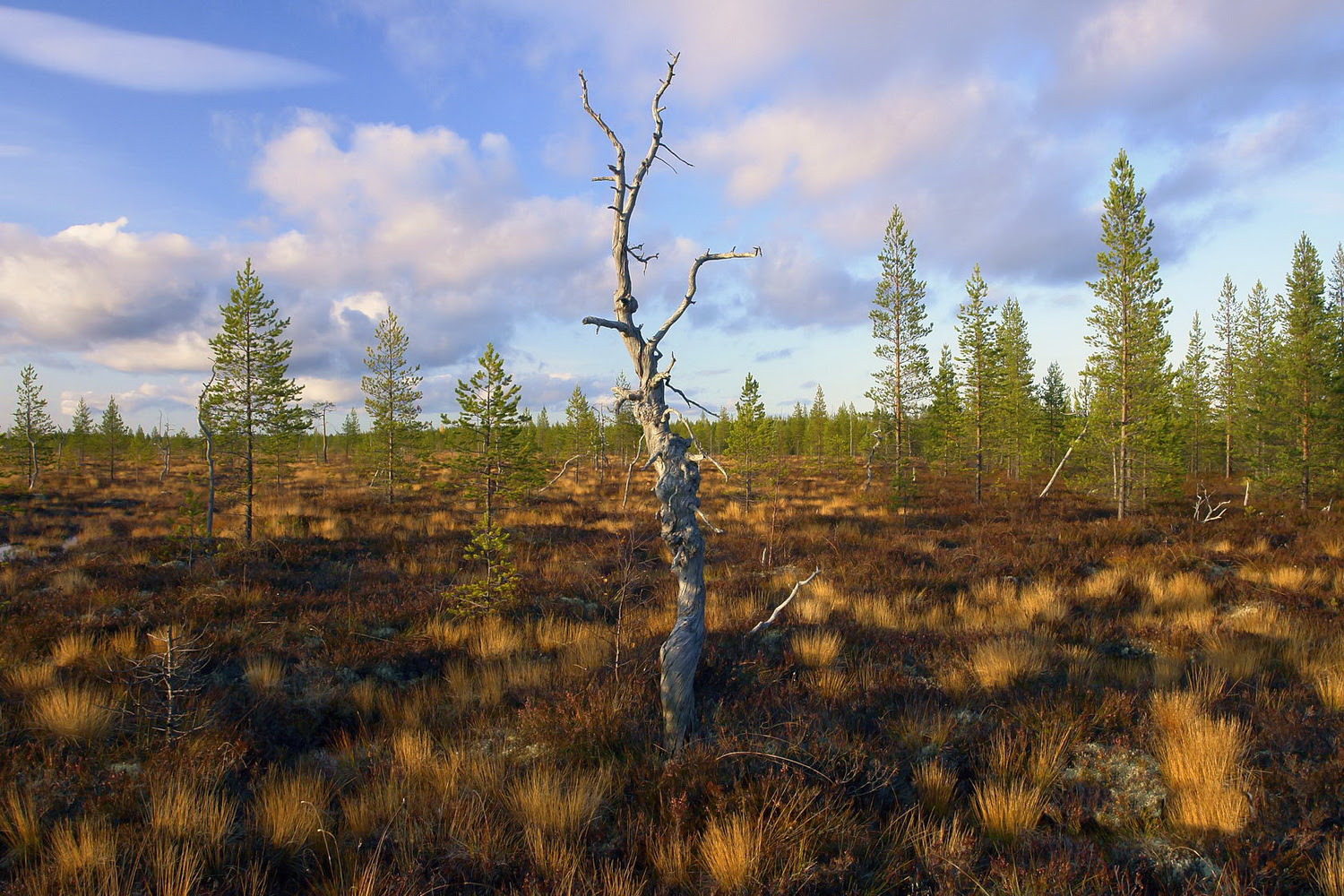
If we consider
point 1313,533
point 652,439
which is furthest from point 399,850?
point 1313,533

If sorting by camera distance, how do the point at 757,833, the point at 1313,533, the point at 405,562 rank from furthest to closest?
the point at 1313,533, the point at 405,562, the point at 757,833

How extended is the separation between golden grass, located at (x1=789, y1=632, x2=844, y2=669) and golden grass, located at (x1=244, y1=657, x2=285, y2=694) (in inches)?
206

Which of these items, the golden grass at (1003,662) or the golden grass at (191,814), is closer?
the golden grass at (191,814)

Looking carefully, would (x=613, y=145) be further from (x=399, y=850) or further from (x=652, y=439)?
(x=399, y=850)

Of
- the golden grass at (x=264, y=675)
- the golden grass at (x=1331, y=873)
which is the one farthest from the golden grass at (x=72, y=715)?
the golden grass at (x=1331, y=873)

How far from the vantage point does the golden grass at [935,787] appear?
355 centimetres

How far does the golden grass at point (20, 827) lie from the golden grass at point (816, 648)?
559 cm

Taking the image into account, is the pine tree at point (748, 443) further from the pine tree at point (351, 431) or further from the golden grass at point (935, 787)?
the pine tree at point (351, 431)

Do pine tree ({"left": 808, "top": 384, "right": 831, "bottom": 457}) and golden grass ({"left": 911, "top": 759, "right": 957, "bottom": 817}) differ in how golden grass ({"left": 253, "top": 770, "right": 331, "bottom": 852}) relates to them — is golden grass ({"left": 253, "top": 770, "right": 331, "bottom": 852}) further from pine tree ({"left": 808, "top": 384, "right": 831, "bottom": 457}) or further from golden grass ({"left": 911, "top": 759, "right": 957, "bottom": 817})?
pine tree ({"left": 808, "top": 384, "right": 831, "bottom": 457})

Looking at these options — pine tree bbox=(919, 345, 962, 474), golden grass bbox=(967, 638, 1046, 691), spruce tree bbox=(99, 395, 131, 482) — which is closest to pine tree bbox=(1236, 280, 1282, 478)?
pine tree bbox=(919, 345, 962, 474)

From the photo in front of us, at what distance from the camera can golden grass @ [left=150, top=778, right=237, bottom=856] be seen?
307 centimetres

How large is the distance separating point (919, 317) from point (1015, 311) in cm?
1510

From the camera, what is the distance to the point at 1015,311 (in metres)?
36.8

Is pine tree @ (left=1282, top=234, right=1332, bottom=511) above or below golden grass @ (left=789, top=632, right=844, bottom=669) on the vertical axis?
above
